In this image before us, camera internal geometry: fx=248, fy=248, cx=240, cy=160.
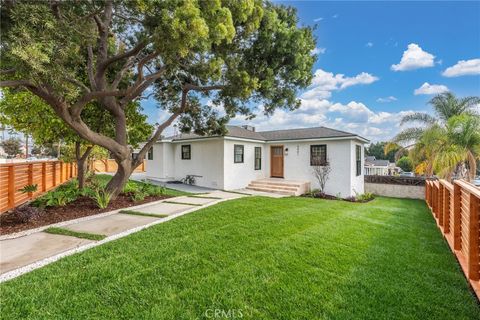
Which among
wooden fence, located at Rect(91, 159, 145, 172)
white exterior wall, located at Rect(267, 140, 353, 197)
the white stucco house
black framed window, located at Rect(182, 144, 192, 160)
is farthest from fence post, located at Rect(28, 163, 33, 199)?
wooden fence, located at Rect(91, 159, 145, 172)

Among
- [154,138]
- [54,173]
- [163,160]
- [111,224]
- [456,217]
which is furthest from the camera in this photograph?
[163,160]

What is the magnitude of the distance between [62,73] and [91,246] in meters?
3.51

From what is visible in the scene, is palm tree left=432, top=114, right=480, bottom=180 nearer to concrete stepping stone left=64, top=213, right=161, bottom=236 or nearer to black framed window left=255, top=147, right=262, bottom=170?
black framed window left=255, top=147, right=262, bottom=170

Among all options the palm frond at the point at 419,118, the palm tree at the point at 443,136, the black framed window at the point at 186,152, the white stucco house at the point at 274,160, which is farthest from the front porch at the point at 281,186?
the palm frond at the point at 419,118

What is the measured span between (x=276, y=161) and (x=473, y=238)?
11.9 meters

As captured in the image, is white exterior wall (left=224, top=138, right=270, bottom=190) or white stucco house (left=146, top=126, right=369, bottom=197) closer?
white stucco house (left=146, top=126, right=369, bottom=197)

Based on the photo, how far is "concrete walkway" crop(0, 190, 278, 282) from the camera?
3611 millimetres

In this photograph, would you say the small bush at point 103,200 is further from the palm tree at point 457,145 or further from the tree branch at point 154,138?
the palm tree at point 457,145

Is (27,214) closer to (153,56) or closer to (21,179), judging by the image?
(21,179)

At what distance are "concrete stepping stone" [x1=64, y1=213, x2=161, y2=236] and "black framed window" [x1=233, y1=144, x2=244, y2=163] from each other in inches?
308

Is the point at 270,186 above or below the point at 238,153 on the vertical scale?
below

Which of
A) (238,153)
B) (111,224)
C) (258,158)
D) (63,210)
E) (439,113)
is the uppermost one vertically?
(439,113)

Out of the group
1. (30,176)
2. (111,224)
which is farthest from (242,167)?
(30,176)

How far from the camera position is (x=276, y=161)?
49.4ft
